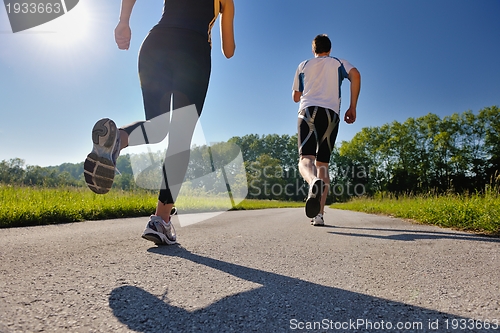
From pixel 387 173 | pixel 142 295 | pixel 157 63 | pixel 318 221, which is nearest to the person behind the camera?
pixel 142 295

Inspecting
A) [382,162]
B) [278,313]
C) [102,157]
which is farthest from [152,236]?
[382,162]

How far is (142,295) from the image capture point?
44.3 inches

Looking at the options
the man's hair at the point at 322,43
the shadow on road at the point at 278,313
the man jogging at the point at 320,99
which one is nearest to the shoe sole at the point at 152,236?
the shadow on road at the point at 278,313

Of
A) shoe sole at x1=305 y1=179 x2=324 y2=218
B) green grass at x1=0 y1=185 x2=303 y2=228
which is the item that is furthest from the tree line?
shoe sole at x1=305 y1=179 x2=324 y2=218

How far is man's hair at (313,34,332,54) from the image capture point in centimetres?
397

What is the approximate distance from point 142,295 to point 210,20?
193 cm

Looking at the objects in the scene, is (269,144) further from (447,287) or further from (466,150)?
(447,287)

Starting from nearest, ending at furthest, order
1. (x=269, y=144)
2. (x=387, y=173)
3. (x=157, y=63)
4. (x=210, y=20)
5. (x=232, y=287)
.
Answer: (x=232, y=287), (x=157, y=63), (x=210, y=20), (x=387, y=173), (x=269, y=144)

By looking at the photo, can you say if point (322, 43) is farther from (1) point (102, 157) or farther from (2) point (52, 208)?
(2) point (52, 208)

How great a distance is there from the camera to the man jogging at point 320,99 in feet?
11.8

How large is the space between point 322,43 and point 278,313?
3.75 m

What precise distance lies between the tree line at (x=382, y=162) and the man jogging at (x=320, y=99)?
96.3 ft

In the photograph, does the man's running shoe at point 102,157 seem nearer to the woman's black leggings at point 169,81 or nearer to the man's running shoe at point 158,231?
the woman's black leggings at point 169,81

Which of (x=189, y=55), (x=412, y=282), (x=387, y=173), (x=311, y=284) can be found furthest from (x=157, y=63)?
(x=387, y=173)
